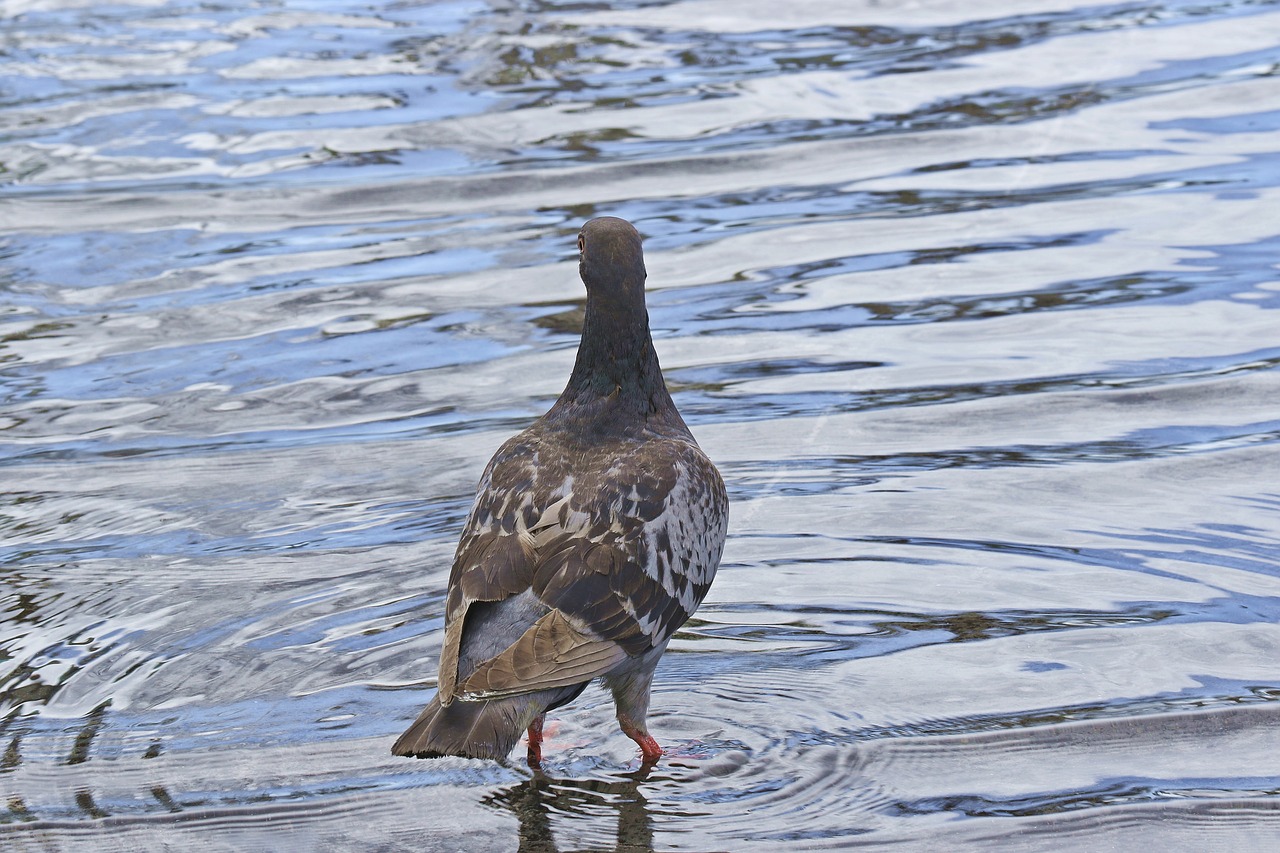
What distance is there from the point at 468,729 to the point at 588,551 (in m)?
0.84

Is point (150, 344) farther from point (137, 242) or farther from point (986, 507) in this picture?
point (986, 507)

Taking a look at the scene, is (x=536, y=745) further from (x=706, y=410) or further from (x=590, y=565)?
(x=706, y=410)

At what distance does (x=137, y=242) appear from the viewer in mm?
12359

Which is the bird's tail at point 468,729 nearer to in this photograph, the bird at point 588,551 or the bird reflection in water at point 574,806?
the bird at point 588,551

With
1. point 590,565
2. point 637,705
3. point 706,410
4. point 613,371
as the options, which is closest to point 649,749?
point 637,705

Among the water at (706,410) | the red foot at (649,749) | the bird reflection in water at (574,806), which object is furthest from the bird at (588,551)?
the water at (706,410)

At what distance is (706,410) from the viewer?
915cm

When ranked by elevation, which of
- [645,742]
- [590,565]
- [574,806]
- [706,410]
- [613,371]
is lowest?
[574,806]

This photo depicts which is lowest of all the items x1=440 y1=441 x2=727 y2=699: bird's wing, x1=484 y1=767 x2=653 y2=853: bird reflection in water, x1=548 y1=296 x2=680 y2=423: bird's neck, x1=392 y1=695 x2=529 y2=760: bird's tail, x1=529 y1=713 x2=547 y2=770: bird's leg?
x1=484 y1=767 x2=653 y2=853: bird reflection in water

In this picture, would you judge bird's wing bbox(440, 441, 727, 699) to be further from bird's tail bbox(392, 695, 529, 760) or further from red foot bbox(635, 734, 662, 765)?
red foot bbox(635, 734, 662, 765)

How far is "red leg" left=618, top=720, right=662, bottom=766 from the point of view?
5.78m

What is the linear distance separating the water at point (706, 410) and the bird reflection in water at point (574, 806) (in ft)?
0.08

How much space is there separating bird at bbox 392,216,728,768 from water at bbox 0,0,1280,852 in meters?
0.46

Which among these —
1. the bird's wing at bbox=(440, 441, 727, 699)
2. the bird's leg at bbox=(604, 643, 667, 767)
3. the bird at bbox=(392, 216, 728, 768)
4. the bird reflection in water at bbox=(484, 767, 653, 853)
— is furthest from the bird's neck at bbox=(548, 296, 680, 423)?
the bird reflection in water at bbox=(484, 767, 653, 853)
